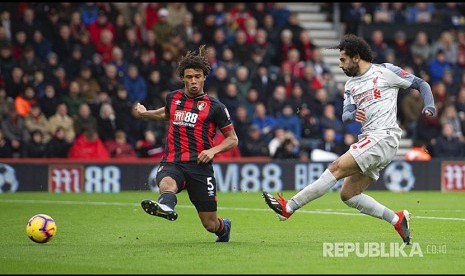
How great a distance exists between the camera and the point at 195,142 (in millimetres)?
12445

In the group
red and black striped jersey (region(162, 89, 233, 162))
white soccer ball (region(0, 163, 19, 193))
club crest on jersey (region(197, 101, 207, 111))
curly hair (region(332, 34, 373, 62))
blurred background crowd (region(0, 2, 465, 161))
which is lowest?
white soccer ball (region(0, 163, 19, 193))

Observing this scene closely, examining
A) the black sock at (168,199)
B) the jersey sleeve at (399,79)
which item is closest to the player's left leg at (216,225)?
the black sock at (168,199)

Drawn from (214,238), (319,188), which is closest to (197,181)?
(214,238)

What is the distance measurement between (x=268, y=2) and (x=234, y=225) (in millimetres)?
14396

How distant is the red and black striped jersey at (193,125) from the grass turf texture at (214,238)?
1.09m

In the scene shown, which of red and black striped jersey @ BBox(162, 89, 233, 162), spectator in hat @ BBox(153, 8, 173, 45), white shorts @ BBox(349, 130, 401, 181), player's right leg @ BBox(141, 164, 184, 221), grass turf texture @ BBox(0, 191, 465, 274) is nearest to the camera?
grass turf texture @ BBox(0, 191, 465, 274)

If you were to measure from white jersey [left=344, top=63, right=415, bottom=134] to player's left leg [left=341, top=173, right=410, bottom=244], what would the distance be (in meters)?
0.57

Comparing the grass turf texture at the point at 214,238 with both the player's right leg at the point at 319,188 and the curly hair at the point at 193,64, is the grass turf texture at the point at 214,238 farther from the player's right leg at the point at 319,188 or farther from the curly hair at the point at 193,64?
the curly hair at the point at 193,64

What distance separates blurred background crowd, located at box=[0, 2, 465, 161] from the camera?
23625mm

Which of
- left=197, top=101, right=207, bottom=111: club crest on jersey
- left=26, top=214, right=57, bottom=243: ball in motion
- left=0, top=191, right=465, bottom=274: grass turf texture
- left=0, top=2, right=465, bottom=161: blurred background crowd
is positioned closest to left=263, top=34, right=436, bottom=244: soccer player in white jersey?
left=0, top=191, right=465, bottom=274: grass turf texture

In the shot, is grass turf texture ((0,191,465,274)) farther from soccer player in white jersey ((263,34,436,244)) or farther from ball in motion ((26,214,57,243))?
soccer player in white jersey ((263,34,436,244))

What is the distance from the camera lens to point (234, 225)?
50.6 ft

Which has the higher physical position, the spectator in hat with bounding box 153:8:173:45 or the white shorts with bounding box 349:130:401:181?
the white shorts with bounding box 349:130:401:181

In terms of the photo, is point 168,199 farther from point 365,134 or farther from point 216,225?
point 365,134
